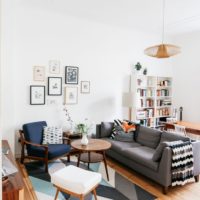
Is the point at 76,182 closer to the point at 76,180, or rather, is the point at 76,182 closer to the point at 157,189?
the point at 76,180

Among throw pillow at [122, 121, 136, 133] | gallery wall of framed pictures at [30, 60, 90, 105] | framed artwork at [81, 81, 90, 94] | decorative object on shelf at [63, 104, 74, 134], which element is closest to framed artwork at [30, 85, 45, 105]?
gallery wall of framed pictures at [30, 60, 90, 105]

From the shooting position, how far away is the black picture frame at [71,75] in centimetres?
470

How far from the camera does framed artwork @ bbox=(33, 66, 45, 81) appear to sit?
4340 millimetres

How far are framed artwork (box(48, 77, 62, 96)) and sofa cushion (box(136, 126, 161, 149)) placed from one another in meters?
2.00

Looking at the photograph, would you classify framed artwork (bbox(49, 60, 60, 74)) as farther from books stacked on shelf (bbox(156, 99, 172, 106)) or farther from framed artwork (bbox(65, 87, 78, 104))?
books stacked on shelf (bbox(156, 99, 172, 106))

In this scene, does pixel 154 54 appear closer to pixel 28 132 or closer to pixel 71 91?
pixel 71 91

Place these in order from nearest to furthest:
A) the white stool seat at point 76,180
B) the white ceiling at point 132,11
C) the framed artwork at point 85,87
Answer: the white stool seat at point 76,180, the white ceiling at point 132,11, the framed artwork at point 85,87

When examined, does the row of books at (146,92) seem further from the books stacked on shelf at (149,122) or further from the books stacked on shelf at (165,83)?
the books stacked on shelf at (149,122)

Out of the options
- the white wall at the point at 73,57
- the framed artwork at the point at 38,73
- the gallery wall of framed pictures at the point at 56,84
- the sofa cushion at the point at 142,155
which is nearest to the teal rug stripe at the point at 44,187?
the white wall at the point at 73,57

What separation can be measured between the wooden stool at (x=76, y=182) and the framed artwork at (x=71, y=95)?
232 cm

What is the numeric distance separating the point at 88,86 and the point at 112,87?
701 millimetres

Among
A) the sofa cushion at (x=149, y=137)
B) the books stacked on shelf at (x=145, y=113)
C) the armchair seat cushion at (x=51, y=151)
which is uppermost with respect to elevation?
the books stacked on shelf at (x=145, y=113)

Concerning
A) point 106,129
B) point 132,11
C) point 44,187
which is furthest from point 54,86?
point 132,11

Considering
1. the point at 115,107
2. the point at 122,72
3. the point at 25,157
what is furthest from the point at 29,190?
the point at 122,72
